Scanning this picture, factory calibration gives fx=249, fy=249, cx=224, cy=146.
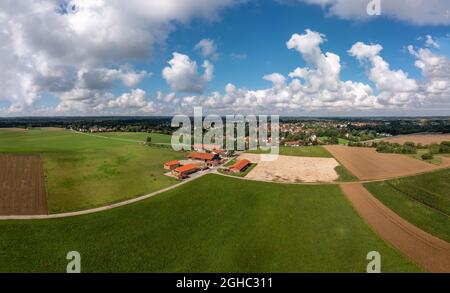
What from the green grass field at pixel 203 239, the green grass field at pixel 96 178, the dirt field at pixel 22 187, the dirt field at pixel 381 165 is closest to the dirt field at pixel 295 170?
the dirt field at pixel 381 165

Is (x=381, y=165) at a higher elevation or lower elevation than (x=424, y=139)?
lower

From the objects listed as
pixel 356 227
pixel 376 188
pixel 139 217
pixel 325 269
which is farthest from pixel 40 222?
pixel 376 188

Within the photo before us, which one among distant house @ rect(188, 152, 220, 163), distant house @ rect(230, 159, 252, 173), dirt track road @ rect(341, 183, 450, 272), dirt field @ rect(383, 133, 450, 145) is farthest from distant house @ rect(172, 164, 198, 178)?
dirt field @ rect(383, 133, 450, 145)

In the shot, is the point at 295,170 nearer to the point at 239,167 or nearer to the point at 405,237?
the point at 239,167

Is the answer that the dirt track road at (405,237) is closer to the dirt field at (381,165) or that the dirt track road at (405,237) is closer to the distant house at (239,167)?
the dirt field at (381,165)

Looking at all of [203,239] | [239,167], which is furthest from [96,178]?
[239,167]
